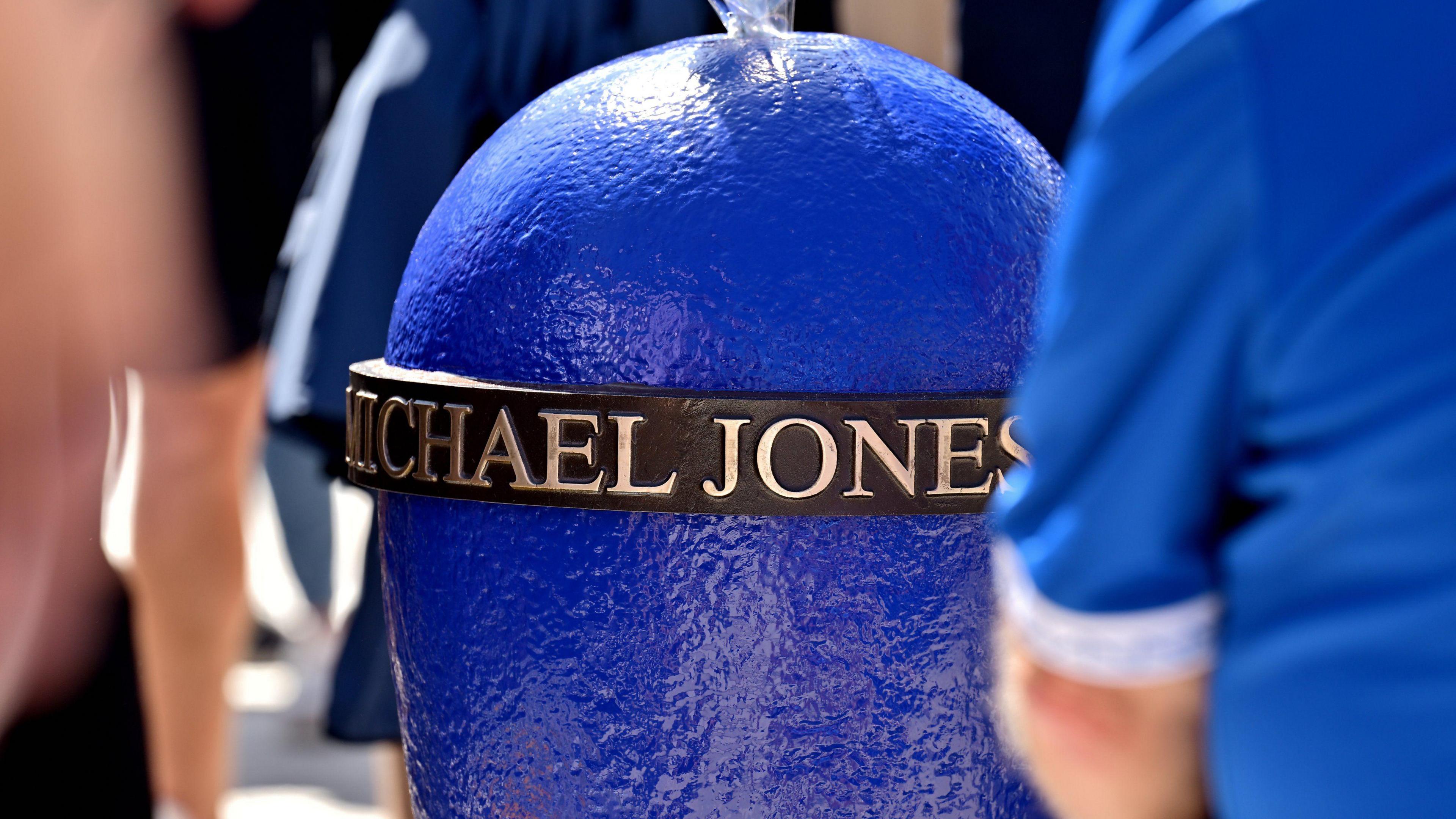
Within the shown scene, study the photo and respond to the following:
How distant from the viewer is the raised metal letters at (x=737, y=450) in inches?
59.7

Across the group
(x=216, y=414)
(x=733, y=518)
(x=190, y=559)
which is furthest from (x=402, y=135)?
(x=733, y=518)

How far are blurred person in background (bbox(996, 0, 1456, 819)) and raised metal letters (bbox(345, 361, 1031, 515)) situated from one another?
28.4 inches

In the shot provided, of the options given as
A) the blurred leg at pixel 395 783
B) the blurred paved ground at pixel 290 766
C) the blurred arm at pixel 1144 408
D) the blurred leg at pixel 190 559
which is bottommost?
the blurred paved ground at pixel 290 766

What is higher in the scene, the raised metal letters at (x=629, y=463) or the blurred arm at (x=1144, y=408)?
the blurred arm at (x=1144, y=408)

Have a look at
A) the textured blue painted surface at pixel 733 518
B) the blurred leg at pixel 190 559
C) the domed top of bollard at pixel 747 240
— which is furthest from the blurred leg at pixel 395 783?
the domed top of bollard at pixel 747 240

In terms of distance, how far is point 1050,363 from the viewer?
0.79 meters

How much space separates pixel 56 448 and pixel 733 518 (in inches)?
25.1

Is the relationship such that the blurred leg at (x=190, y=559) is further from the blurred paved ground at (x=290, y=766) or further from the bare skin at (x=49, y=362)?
the bare skin at (x=49, y=362)

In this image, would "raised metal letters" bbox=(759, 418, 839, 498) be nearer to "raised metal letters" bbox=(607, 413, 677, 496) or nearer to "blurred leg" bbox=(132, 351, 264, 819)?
"raised metal letters" bbox=(607, 413, 677, 496)

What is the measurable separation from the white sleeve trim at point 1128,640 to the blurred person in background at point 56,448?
729 millimetres

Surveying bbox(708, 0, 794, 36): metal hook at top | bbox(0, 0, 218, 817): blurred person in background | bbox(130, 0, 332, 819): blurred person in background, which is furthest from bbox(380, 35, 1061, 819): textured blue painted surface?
bbox(130, 0, 332, 819): blurred person in background

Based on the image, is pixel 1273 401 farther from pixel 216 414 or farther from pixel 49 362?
pixel 216 414

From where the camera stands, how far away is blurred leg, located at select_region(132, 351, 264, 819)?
2854 millimetres

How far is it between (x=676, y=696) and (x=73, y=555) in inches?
23.1
